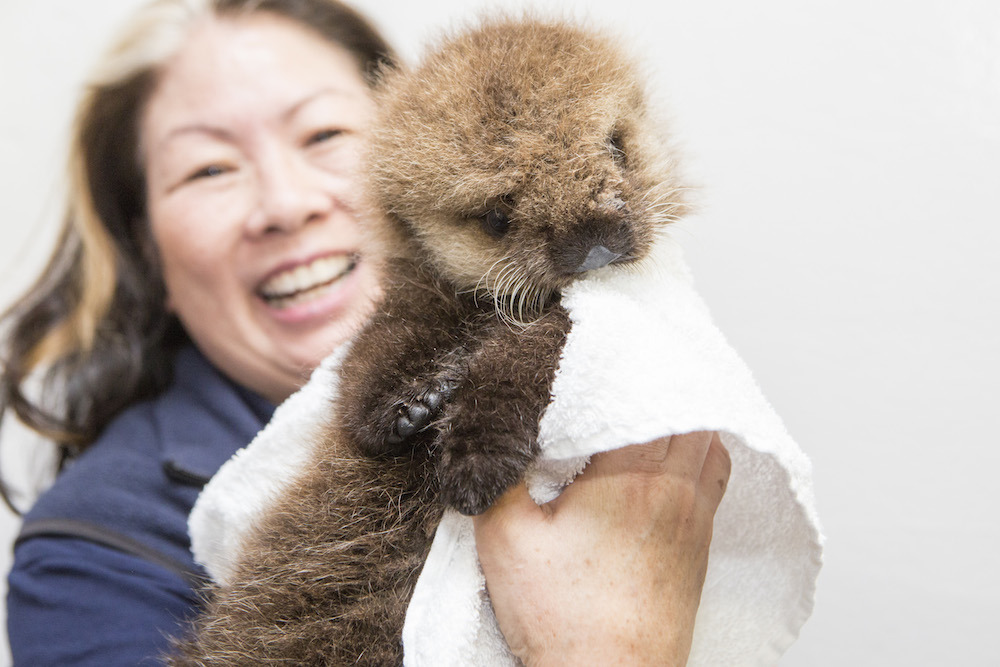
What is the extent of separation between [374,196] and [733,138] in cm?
107

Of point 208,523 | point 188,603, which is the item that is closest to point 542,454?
point 208,523

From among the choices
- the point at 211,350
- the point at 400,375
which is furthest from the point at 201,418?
the point at 400,375

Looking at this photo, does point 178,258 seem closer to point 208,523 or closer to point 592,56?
point 208,523

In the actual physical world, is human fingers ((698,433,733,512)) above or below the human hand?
above

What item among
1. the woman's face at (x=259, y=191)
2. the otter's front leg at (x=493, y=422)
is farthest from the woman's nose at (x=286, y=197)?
the otter's front leg at (x=493, y=422)

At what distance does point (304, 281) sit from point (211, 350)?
0.35m

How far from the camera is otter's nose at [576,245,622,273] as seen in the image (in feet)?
2.55

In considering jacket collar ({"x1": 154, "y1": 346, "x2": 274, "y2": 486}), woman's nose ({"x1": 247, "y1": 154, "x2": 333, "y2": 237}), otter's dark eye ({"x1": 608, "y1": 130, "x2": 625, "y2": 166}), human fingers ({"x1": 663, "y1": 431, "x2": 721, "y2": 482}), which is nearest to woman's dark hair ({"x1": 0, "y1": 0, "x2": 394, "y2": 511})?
jacket collar ({"x1": 154, "y1": 346, "x2": 274, "y2": 486})

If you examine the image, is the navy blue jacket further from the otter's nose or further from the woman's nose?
the otter's nose

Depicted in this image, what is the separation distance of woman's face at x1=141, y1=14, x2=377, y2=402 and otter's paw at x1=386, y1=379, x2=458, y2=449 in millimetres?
633

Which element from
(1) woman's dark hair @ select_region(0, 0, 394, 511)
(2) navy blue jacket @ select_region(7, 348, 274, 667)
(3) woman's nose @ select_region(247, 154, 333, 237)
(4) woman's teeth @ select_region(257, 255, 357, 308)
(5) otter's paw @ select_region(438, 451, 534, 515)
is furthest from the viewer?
(1) woman's dark hair @ select_region(0, 0, 394, 511)

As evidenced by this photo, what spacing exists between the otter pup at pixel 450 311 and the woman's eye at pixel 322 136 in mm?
550

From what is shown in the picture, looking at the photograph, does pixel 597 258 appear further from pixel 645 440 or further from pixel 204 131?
pixel 204 131

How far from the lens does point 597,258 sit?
781 mm
